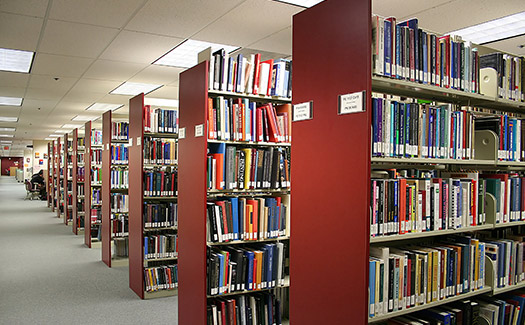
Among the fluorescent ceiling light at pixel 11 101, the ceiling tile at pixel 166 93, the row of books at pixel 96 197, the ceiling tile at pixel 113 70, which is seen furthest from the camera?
the fluorescent ceiling light at pixel 11 101

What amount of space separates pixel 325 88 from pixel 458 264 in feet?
4.45

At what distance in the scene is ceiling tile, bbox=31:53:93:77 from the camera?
570 cm

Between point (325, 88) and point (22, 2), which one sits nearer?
point (325, 88)

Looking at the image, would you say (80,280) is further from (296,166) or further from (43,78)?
(296,166)

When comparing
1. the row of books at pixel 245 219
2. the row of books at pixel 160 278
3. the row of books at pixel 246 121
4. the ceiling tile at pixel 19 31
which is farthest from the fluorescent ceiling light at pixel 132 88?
the row of books at pixel 245 219

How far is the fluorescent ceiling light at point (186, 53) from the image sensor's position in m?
5.20

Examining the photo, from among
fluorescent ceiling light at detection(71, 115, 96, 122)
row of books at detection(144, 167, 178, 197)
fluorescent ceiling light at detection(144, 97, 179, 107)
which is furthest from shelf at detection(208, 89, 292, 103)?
fluorescent ceiling light at detection(71, 115, 96, 122)

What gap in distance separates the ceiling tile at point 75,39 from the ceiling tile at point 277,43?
66.5 inches

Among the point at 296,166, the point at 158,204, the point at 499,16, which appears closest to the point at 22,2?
the point at 158,204

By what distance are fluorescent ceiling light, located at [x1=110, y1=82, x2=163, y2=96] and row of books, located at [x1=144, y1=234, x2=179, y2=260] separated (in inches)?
139

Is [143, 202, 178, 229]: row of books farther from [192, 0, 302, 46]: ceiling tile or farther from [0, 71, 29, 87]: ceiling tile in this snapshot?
[0, 71, 29, 87]: ceiling tile

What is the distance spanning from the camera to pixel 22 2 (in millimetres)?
3732

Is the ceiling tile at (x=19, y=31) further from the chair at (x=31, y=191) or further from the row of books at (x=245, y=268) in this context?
the chair at (x=31, y=191)

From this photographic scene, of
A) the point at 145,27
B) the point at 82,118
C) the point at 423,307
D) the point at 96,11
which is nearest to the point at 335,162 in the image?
the point at 423,307
